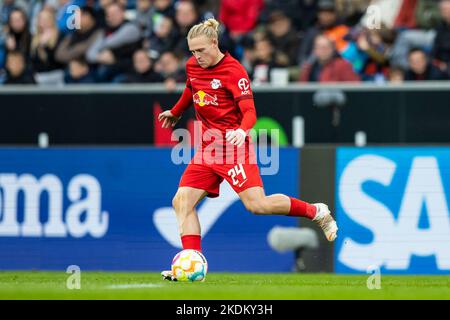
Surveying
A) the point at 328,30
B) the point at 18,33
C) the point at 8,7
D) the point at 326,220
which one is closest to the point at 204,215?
the point at 326,220

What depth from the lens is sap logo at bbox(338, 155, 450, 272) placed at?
12906 mm

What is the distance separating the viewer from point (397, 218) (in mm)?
13000

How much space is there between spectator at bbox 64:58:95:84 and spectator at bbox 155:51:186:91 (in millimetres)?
1038

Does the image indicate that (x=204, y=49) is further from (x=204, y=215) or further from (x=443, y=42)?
(x=443, y=42)

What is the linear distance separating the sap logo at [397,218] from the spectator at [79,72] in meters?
5.63

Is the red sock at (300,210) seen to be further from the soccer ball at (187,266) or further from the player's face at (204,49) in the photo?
the player's face at (204,49)

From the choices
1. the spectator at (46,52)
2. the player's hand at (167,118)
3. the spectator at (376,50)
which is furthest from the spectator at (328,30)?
the player's hand at (167,118)

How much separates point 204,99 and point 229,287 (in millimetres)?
1616

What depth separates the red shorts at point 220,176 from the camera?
34.4ft

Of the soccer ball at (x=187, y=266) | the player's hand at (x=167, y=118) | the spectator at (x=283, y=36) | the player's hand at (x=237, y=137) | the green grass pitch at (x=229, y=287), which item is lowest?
the green grass pitch at (x=229, y=287)

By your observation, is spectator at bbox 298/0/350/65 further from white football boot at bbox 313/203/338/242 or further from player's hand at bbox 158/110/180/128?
white football boot at bbox 313/203/338/242

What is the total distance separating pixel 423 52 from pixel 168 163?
4.32m

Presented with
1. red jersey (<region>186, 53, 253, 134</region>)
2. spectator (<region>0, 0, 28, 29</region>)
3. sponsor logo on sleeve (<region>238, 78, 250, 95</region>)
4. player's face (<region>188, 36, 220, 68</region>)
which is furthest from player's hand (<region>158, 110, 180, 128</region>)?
spectator (<region>0, 0, 28, 29</region>)
